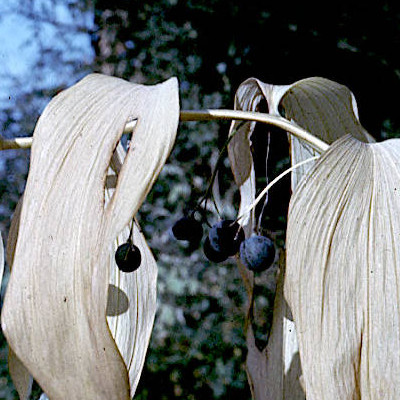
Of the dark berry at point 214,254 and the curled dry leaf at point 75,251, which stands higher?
the curled dry leaf at point 75,251

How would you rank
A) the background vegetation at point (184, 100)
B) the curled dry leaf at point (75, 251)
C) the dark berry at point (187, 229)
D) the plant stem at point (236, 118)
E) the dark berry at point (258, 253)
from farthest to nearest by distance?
the background vegetation at point (184, 100)
the dark berry at point (187, 229)
the dark berry at point (258, 253)
the plant stem at point (236, 118)
the curled dry leaf at point (75, 251)

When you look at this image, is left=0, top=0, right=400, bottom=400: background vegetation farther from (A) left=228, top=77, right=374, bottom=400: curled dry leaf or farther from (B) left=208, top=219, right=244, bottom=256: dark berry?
(B) left=208, top=219, right=244, bottom=256: dark berry

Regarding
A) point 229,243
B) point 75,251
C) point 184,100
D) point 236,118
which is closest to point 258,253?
point 229,243

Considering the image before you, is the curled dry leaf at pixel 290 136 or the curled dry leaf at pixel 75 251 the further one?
the curled dry leaf at pixel 290 136

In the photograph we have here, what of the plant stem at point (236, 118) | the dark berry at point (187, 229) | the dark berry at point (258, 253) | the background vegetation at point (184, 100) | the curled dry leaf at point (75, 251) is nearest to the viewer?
the curled dry leaf at point (75, 251)

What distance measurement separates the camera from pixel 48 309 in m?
0.32

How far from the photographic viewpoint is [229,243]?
0.62 metres

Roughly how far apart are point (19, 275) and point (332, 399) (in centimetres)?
22

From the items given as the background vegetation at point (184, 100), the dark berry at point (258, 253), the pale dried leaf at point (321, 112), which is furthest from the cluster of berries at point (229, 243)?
the background vegetation at point (184, 100)

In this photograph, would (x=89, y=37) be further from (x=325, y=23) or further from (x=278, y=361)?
(x=278, y=361)

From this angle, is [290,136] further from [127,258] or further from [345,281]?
[345,281]

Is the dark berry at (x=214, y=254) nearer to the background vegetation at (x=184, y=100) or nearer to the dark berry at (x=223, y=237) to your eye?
the dark berry at (x=223, y=237)

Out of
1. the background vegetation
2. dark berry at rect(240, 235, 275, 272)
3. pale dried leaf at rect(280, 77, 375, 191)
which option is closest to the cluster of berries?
dark berry at rect(240, 235, 275, 272)

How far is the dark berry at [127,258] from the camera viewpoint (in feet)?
1.90
